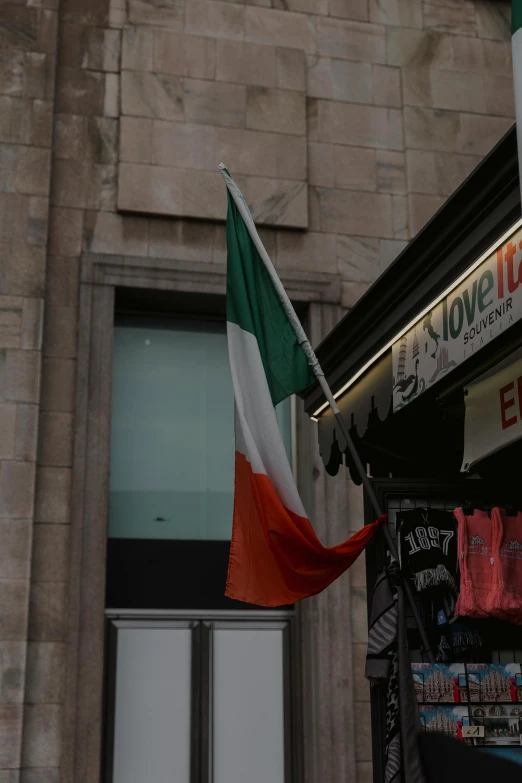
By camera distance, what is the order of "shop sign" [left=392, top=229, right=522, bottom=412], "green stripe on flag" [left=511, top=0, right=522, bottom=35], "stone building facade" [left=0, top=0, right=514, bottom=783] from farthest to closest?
"stone building facade" [left=0, top=0, right=514, bottom=783]
"shop sign" [left=392, top=229, right=522, bottom=412]
"green stripe on flag" [left=511, top=0, right=522, bottom=35]

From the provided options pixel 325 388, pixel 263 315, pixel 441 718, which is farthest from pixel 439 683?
pixel 263 315

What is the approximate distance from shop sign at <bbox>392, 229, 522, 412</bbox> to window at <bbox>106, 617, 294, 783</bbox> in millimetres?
5372

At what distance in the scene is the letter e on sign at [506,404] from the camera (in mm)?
Answer: 5891

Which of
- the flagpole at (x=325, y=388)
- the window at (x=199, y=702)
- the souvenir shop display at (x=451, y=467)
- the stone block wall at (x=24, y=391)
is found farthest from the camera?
the window at (x=199, y=702)

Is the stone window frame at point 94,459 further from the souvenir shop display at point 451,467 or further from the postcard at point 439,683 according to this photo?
the postcard at point 439,683

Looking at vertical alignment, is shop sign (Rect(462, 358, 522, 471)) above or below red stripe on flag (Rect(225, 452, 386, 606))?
above

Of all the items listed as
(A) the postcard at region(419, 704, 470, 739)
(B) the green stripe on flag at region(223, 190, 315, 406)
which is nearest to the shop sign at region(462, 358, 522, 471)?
(B) the green stripe on flag at region(223, 190, 315, 406)

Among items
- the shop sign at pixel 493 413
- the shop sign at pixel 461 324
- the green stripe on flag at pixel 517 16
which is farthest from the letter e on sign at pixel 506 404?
the green stripe on flag at pixel 517 16

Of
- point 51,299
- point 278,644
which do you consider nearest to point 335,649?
point 278,644

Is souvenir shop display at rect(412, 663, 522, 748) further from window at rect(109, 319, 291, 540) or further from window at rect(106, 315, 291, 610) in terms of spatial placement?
window at rect(109, 319, 291, 540)

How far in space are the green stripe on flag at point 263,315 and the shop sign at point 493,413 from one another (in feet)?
3.46

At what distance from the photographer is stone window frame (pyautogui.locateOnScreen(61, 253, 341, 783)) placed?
398 inches

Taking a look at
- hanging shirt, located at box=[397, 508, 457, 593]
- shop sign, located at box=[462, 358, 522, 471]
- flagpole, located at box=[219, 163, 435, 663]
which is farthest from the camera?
hanging shirt, located at box=[397, 508, 457, 593]

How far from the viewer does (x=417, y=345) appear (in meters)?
6.17
